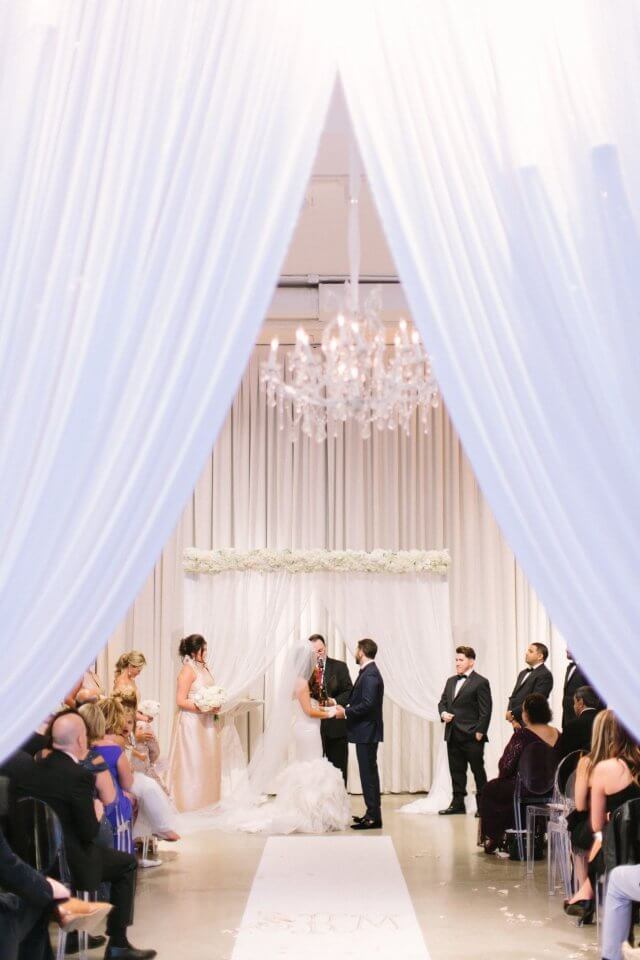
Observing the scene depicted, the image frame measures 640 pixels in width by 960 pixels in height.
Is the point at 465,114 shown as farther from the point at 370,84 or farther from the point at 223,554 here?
the point at 223,554

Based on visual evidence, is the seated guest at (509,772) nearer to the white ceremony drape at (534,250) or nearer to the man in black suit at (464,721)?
the man in black suit at (464,721)

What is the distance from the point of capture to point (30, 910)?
3902 mm

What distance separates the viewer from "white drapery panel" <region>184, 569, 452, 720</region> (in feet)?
34.9

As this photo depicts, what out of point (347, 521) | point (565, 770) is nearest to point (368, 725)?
point (565, 770)

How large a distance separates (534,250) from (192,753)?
7.24 metres

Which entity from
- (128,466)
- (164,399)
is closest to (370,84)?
(164,399)

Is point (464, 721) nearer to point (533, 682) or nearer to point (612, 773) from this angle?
point (533, 682)

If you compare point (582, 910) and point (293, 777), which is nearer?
point (582, 910)

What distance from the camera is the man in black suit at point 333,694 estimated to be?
993cm

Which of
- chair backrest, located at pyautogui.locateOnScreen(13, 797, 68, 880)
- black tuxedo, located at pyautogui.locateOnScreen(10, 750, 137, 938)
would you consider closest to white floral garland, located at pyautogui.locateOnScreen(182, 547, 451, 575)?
black tuxedo, located at pyautogui.locateOnScreen(10, 750, 137, 938)

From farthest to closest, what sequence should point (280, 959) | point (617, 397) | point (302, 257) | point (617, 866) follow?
point (302, 257) < point (280, 959) < point (617, 866) < point (617, 397)

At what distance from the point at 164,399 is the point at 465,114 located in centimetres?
108

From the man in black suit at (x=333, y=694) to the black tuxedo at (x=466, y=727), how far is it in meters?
0.86

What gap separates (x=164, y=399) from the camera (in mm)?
2979
